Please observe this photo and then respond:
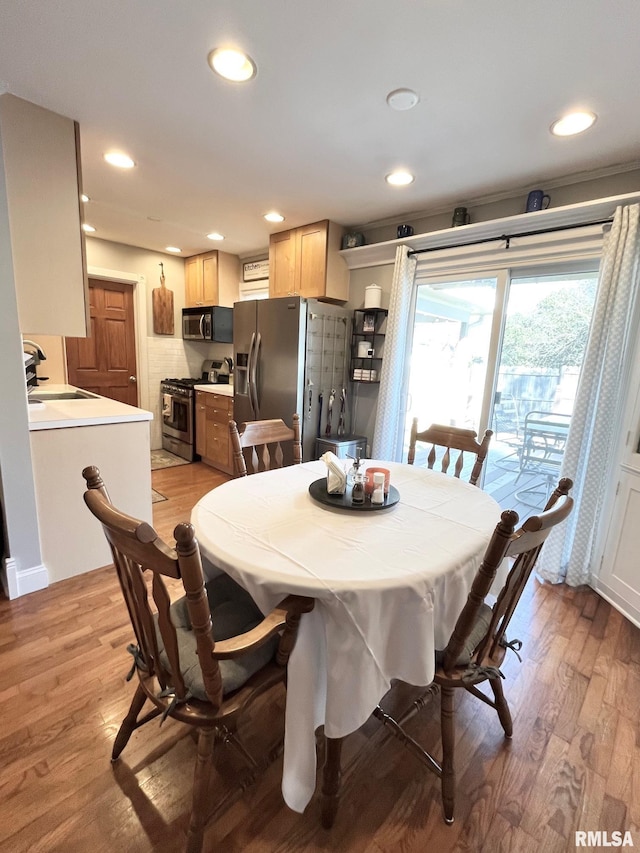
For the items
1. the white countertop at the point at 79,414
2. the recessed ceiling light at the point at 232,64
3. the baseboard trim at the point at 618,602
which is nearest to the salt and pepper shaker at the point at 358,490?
the white countertop at the point at 79,414

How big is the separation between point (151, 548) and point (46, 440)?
1734 mm

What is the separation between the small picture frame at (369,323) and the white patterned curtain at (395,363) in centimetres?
26

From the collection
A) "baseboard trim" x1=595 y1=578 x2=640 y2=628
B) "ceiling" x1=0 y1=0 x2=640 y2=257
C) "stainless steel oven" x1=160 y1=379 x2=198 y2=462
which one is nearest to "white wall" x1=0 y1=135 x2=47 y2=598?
"ceiling" x1=0 y1=0 x2=640 y2=257

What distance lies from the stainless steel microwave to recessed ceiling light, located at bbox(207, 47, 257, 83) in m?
3.09

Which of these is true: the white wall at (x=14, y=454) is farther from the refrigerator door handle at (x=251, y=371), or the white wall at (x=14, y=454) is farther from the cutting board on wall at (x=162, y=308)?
the cutting board on wall at (x=162, y=308)

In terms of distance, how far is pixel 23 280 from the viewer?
1.93 metres

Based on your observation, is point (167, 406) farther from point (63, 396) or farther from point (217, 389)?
point (63, 396)

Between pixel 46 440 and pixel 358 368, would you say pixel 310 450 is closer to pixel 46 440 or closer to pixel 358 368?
pixel 358 368

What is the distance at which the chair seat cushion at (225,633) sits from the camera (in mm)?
1006

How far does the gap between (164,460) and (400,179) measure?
3.82 metres

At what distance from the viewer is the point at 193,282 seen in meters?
4.84

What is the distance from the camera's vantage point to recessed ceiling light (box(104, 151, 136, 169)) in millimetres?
2273

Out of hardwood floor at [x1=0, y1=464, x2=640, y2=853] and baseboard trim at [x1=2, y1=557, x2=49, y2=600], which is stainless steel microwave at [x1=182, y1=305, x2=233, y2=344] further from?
hardwood floor at [x1=0, y1=464, x2=640, y2=853]

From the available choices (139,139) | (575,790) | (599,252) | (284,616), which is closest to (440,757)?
(575,790)
